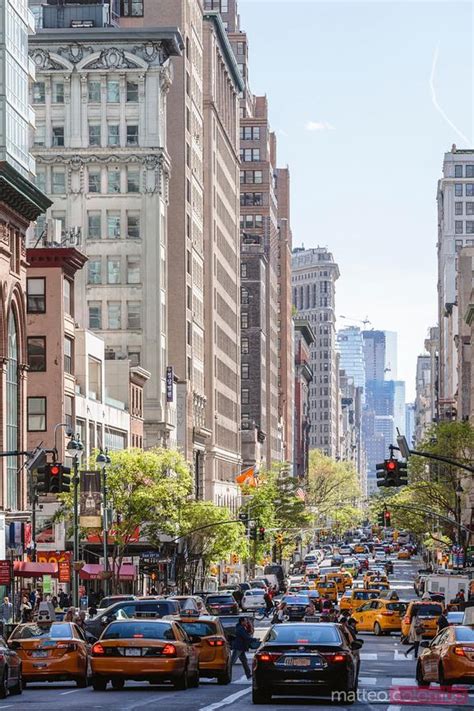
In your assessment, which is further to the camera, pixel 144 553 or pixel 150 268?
pixel 150 268

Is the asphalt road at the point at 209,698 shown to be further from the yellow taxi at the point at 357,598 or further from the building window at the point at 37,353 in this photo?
the building window at the point at 37,353

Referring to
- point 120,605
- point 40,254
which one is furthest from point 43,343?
point 120,605

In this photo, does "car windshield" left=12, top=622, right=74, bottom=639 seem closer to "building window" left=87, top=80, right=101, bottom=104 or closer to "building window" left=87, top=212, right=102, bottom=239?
"building window" left=87, top=212, right=102, bottom=239

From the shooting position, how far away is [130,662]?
107ft

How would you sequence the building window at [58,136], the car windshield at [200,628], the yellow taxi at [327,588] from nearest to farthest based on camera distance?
the car windshield at [200,628] < the yellow taxi at [327,588] < the building window at [58,136]

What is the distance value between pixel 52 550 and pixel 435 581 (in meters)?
21.4

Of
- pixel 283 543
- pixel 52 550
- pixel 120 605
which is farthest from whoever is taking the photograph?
pixel 283 543

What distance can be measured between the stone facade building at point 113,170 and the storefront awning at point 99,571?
88.7 feet

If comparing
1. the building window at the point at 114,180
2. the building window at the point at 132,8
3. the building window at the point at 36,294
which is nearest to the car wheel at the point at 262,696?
the building window at the point at 36,294

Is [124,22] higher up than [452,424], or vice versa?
[124,22]

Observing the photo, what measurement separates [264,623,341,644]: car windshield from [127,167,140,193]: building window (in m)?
98.3

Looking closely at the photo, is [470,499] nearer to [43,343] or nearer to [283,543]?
[283,543]

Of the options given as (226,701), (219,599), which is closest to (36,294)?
(219,599)

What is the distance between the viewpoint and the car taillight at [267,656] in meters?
28.8
